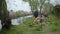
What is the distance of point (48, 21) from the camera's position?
2342 millimetres

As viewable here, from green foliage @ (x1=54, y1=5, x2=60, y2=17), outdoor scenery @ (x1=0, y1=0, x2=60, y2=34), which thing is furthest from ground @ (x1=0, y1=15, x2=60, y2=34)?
green foliage @ (x1=54, y1=5, x2=60, y2=17)

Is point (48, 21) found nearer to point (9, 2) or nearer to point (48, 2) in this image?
point (48, 2)

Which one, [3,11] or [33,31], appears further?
[3,11]

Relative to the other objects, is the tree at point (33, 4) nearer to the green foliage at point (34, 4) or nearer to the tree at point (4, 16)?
the green foliage at point (34, 4)

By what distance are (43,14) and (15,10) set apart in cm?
45

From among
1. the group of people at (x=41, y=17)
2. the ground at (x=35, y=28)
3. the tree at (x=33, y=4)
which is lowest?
the ground at (x=35, y=28)

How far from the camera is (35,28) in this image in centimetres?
227

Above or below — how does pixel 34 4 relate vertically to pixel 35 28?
above

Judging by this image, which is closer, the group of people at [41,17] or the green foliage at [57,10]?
the group of people at [41,17]

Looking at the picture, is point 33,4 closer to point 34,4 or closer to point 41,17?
point 34,4

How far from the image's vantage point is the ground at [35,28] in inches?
89.4

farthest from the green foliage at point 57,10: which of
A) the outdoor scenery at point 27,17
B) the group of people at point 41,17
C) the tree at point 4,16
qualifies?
the tree at point 4,16

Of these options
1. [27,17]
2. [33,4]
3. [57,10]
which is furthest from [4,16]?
[57,10]

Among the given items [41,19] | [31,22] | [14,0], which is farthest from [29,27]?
[14,0]
